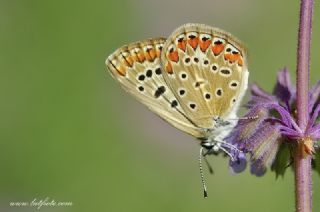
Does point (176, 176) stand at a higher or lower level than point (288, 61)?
lower

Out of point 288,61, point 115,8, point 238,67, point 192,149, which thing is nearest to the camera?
point 238,67

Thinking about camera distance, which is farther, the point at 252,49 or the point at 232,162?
the point at 252,49

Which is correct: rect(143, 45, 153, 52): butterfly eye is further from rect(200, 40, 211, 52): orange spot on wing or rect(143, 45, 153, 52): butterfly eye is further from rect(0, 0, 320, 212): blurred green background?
rect(0, 0, 320, 212): blurred green background

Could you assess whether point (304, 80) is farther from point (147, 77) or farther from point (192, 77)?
point (147, 77)

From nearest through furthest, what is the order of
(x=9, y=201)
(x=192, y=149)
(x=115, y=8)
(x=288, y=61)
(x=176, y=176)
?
(x=9, y=201) → (x=176, y=176) → (x=192, y=149) → (x=288, y=61) → (x=115, y=8)

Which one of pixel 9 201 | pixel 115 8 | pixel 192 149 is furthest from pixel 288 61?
pixel 9 201

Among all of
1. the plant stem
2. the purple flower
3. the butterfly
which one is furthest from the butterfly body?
the plant stem

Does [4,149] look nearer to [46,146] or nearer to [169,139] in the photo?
[46,146]

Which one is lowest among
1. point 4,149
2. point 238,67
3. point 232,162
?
point 4,149
